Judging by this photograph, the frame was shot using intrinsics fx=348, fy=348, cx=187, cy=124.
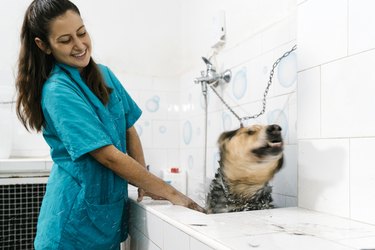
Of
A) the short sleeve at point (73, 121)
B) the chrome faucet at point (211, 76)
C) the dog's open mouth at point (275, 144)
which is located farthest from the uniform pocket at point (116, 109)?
the chrome faucet at point (211, 76)

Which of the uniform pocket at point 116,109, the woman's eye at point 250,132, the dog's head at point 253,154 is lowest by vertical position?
the dog's head at point 253,154

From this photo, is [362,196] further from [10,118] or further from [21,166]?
[10,118]

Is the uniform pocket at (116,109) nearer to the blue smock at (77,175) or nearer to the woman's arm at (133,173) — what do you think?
the blue smock at (77,175)

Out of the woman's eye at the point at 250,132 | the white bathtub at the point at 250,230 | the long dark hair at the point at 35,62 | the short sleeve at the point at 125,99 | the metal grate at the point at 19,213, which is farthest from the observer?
the metal grate at the point at 19,213

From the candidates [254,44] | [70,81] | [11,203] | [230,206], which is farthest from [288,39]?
[11,203]

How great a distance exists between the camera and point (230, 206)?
0.87 m

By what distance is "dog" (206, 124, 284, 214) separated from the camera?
80 centimetres

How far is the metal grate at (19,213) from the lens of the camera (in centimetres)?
148

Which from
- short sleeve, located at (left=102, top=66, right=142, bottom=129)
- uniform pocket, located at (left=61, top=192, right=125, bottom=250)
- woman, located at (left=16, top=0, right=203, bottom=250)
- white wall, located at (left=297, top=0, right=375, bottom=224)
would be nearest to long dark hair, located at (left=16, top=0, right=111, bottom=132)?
woman, located at (left=16, top=0, right=203, bottom=250)

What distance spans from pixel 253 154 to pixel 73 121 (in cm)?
45

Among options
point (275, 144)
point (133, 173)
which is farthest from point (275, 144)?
point (133, 173)

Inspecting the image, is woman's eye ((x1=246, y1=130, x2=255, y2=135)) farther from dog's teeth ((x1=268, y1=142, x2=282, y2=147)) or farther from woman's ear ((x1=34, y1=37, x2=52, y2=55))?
woman's ear ((x1=34, y1=37, x2=52, y2=55))

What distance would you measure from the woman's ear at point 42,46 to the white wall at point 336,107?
2.27 feet

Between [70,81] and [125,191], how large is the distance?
353 millimetres
